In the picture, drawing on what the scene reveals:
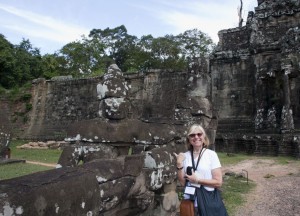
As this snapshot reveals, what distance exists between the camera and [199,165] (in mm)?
3084

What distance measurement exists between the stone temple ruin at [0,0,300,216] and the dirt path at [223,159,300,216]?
1.51 m

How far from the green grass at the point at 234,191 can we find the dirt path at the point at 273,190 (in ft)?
0.41

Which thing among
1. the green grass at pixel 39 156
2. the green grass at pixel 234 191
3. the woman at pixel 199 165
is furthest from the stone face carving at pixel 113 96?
the green grass at pixel 39 156

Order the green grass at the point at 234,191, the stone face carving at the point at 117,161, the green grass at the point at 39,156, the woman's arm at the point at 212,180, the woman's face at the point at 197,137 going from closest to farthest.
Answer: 1. the stone face carving at the point at 117,161
2. the woman's arm at the point at 212,180
3. the woman's face at the point at 197,137
4. the green grass at the point at 234,191
5. the green grass at the point at 39,156

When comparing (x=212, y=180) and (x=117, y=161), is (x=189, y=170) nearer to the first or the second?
(x=212, y=180)

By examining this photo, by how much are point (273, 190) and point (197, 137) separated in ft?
18.9

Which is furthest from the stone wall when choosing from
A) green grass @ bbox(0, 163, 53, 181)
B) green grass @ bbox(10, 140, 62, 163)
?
green grass @ bbox(0, 163, 53, 181)

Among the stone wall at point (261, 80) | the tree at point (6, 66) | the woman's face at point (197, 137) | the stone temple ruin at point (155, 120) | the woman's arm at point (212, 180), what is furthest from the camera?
the tree at point (6, 66)

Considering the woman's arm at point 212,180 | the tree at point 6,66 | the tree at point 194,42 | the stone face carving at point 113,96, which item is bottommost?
the woman's arm at point 212,180

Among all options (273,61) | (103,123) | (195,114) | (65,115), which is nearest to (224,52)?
(273,61)

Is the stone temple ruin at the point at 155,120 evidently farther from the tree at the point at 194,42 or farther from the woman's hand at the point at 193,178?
the tree at the point at 194,42

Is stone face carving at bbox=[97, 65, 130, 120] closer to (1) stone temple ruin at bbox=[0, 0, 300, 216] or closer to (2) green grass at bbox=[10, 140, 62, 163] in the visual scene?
(1) stone temple ruin at bbox=[0, 0, 300, 216]

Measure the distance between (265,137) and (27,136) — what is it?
56.4 ft

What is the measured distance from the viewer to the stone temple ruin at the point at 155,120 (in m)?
2.51
